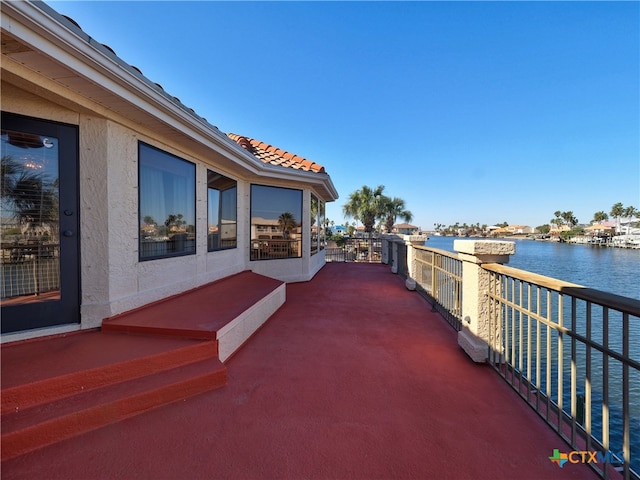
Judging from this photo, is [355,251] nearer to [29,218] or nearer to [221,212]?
[221,212]

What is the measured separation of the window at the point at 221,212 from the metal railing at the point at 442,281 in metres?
4.46

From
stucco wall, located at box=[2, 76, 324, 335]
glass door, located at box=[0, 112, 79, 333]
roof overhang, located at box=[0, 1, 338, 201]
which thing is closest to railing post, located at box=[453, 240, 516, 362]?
roof overhang, located at box=[0, 1, 338, 201]

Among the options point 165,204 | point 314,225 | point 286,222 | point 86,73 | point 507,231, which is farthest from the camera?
point 507,231

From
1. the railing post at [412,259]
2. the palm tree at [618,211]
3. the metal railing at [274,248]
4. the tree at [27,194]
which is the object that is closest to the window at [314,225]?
the metal railing at [274,248]

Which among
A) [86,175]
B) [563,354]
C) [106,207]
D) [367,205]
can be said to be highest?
[367,205]

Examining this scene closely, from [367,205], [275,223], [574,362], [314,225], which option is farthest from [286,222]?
[367,205]

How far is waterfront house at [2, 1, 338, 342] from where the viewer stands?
2.29 m

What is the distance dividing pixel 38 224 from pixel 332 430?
3588mm

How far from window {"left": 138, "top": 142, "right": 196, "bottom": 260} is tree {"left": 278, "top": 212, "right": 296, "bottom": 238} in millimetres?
2874

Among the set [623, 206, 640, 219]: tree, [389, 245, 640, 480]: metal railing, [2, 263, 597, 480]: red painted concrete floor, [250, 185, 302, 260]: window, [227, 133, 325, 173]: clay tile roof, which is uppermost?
[623, 206, 640, 219]: tree

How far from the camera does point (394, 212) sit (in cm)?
2783

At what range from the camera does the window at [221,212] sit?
5.49m

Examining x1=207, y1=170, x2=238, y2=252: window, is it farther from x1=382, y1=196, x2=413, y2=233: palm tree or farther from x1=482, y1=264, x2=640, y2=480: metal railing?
x1=382, y1=196, x2=413, y2=233: palm tree

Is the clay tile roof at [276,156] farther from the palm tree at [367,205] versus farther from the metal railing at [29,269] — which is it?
the palm tree at [367,205]
